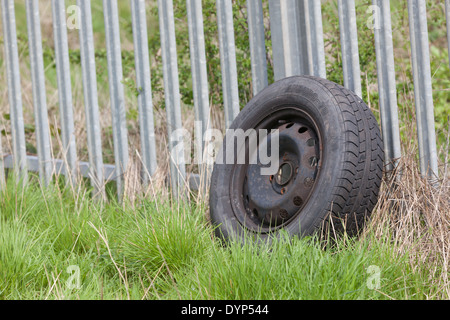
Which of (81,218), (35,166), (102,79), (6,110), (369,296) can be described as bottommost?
(369,296)

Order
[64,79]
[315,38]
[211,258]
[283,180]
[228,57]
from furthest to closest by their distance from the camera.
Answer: [64,79] → [228,57] → [315,38] → [283,180] → [211,258]

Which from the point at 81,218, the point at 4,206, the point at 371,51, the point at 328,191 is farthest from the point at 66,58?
the point at 328,191

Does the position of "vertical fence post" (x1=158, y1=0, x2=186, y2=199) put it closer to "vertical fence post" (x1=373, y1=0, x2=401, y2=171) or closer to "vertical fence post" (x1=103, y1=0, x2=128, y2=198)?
"vertical fence post" (x1=103, y1=0, x2=128, y2=198)

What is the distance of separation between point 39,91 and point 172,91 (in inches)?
48.4

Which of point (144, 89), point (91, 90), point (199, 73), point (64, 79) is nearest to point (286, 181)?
point (199, 73)

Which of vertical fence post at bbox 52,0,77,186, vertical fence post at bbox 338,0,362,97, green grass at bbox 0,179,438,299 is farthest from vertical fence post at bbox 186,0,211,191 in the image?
vertical fence post at bbox 52,0,77,186

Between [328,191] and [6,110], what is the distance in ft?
12.8

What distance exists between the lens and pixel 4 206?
12.1 feet

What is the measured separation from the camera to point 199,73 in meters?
3.79

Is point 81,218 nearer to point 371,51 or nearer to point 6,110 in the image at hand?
point 371,51

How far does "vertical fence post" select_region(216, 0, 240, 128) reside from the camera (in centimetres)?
363

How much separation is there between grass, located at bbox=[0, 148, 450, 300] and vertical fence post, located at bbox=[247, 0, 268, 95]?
2.81 feet

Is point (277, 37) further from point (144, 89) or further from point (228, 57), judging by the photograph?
point (144, 89)

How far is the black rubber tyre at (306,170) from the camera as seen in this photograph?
277 centimetres
